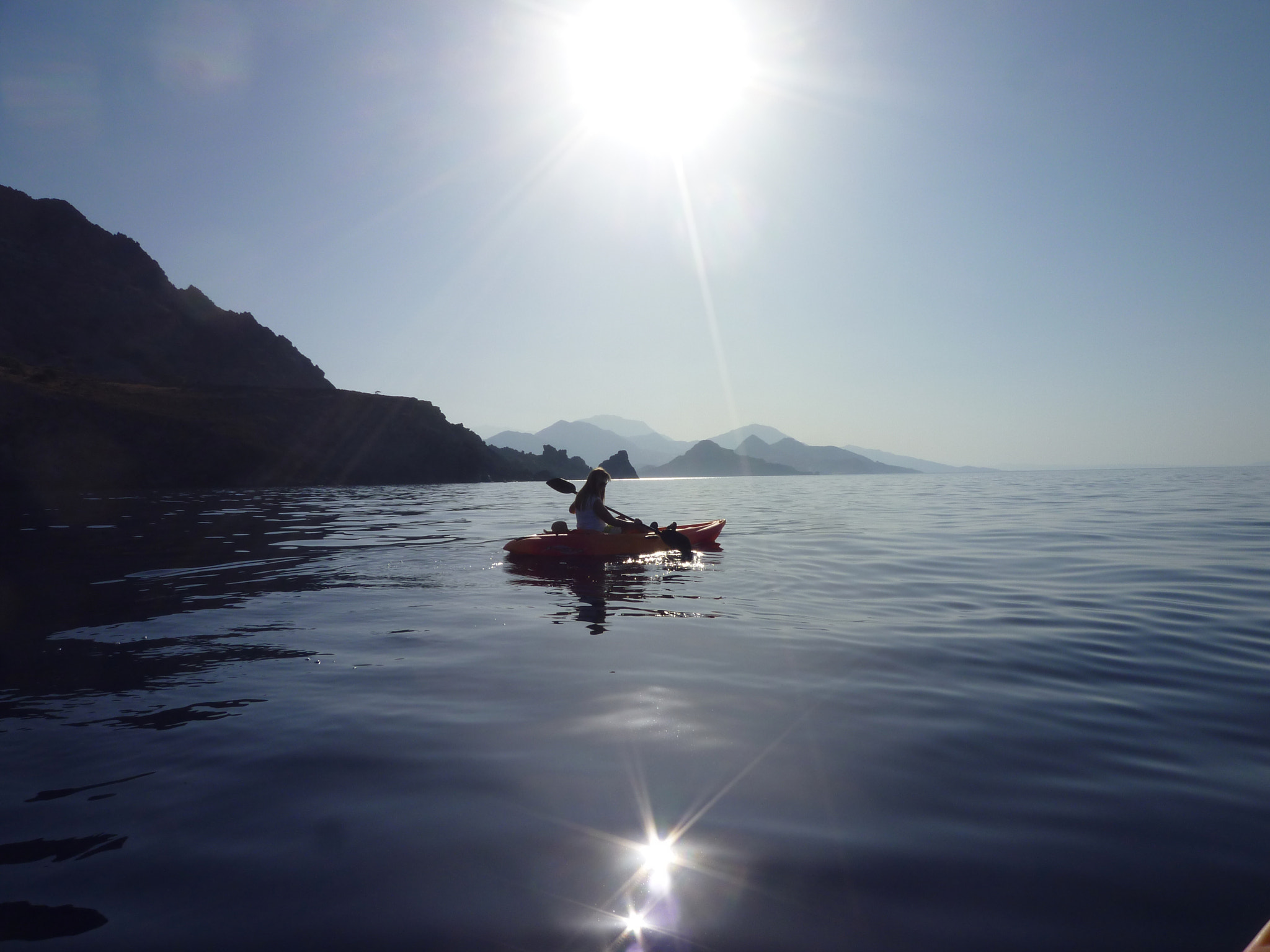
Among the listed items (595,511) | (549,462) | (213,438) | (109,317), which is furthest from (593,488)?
(549,462)

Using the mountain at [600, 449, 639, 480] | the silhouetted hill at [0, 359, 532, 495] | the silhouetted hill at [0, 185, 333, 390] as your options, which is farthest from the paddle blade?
the mountain at [600, 449, 639, 480]

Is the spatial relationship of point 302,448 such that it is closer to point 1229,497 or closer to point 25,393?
point 25,393

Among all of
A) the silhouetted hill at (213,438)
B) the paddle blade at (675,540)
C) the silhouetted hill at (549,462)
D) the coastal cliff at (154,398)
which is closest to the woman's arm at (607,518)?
the paddle blade at (675,540)

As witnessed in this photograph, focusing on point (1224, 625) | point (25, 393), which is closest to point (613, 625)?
point (1224, 625)

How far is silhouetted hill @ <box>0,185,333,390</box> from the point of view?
98562 millimetres

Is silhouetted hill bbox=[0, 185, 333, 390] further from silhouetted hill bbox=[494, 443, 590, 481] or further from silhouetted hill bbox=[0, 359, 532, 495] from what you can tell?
silhouetted hill bbox=[494, 443, 590, 481]

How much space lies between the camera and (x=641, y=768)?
14.3ft

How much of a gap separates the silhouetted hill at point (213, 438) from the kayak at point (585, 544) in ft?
164

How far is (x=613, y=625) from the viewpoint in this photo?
8672mm

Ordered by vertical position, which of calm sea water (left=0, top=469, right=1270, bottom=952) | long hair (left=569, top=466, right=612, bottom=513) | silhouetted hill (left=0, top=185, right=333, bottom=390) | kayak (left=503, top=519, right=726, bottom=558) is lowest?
calm sea water (left=0, top=469, right=1270, bottom=952)

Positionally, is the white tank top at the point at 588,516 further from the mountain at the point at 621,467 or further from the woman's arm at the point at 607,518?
the mountain at the point at 621,467

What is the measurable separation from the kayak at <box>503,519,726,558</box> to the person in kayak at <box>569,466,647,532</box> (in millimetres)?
256

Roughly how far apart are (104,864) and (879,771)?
4.44m

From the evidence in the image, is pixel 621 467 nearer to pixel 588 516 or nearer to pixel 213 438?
pixel 213 438
